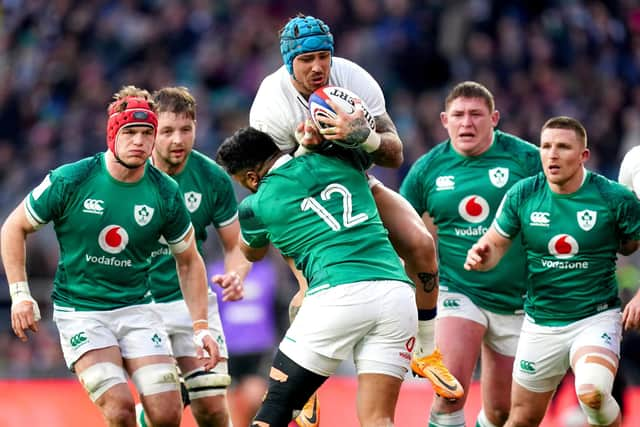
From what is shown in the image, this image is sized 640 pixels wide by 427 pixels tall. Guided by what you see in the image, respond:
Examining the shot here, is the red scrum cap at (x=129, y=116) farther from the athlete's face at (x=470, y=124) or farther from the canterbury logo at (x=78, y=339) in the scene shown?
the athlete's face at (x=470, y=124)

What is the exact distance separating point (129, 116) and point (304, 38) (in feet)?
3.77

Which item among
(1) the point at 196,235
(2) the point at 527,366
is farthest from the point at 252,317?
(2) the point at 527,366

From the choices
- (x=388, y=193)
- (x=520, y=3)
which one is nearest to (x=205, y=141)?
(x=520, y=3)

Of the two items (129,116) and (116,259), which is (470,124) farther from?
(116,259)

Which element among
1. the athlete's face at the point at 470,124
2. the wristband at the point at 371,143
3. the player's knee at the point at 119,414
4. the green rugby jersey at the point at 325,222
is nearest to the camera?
the green rugby jersey at the point at 325,222

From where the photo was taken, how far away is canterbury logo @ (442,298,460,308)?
8.61 m

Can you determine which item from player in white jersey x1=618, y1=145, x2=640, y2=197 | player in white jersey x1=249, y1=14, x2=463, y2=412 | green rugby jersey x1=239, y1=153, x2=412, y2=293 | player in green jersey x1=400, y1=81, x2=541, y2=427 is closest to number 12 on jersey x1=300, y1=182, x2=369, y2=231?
green rugby jersey x1=239, y1=153, x2=412, y2=293

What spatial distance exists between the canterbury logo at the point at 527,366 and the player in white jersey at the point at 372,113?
0.58 metres

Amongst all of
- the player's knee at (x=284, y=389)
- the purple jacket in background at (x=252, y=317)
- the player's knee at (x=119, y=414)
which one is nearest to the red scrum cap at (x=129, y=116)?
the player's knee at (x=119, y=414)

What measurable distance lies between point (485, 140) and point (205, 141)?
7.44 metres

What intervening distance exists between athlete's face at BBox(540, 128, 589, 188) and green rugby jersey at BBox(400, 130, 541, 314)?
2.68 feet

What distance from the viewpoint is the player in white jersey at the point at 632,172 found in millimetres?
7719

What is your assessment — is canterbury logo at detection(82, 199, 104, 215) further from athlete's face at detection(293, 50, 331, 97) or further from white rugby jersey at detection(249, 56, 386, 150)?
athlete's face at detection(293, 50, 331, 97)

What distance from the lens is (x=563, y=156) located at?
25.3 ft
